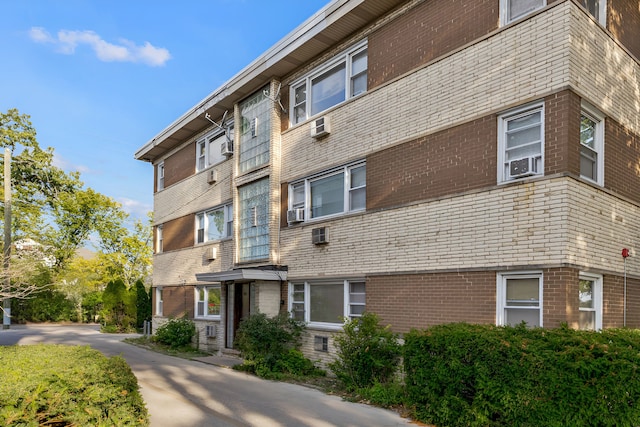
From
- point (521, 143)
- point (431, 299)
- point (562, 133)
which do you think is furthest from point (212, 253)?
point (562, 133)

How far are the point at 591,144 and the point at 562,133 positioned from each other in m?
1.47

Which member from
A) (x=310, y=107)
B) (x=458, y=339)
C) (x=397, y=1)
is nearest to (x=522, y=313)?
(x=458, y=339)

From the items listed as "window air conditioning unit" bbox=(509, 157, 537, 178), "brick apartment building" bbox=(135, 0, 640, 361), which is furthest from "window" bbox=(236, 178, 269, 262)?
"window air conditioning unit" bbox=(509, 157, 537, 178)

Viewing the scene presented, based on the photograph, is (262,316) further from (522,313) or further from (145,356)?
(522,313)

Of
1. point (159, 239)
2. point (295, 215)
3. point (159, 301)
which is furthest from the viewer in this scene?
point (159, 239)

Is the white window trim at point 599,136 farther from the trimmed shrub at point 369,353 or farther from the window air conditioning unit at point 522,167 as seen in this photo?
the trimmed shrub at point 369,353

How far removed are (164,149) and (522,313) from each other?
18.4 m

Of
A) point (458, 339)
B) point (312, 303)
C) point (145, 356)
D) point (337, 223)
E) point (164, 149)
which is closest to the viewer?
point (458, 339)

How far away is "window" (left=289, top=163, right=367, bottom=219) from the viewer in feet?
43.7

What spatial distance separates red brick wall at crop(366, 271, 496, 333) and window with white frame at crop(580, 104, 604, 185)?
104 inches

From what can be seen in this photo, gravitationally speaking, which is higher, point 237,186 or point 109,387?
point 237,186

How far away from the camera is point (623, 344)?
22.8 feet

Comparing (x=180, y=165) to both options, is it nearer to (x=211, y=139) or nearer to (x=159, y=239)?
(x=211, y=139)

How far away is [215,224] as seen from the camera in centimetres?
1980
